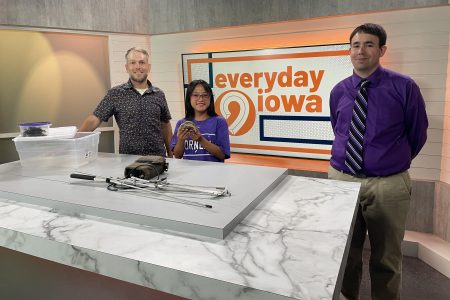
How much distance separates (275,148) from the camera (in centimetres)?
401

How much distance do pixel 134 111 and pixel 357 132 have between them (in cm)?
160

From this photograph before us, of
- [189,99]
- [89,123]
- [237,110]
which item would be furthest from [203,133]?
[237,110]

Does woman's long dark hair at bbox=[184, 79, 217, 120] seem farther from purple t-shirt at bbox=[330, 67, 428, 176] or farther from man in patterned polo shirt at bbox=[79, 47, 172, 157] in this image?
purple t-shirt at bbox=[330, 67, 428, 176]

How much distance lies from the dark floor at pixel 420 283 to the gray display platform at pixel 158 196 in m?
1.62

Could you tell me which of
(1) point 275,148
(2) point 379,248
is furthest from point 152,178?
(1) point 275,148

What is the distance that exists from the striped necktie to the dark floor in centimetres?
108

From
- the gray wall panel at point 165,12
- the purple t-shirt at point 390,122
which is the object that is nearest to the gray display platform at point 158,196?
the purple t-shirt at point 390,122

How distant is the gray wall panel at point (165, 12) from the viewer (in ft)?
11.3

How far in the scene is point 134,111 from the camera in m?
2.89

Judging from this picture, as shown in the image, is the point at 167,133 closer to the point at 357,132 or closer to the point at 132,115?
the point at 132,115

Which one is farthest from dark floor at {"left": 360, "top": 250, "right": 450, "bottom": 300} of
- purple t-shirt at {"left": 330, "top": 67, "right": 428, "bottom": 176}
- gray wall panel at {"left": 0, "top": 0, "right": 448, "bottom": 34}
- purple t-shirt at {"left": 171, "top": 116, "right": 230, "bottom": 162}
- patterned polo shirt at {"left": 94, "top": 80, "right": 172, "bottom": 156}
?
gray wall panel at {"left": 0, "top": 0, "right": 448, "bottom": 34}

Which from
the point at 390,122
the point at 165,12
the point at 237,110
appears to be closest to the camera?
the point at 390,122

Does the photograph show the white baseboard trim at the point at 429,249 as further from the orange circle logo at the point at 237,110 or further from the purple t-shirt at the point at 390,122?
the orange circle logo at the point at 237,110

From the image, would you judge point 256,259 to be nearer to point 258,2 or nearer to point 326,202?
point 326,202
